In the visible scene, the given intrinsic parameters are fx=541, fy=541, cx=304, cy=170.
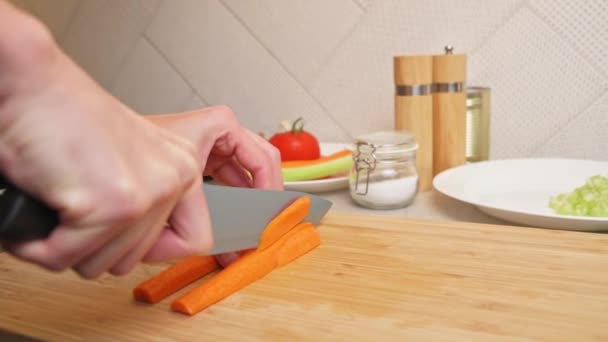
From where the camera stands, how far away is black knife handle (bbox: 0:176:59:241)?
0.99ft

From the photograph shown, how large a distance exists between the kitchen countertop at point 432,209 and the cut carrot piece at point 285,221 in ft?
0.71

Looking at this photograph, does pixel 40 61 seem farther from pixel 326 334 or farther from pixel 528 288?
pixel 528 288

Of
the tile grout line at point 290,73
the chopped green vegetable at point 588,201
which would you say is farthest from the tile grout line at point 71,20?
the chopped green vegetable at point 588,201

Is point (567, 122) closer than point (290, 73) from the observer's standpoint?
Yes

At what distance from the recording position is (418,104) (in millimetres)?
990

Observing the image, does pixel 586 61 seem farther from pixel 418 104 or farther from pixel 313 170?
pixel 313 170

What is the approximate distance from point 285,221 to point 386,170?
275 mm

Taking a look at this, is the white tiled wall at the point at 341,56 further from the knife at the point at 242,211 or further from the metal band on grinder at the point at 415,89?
the knife at the point at 242,211

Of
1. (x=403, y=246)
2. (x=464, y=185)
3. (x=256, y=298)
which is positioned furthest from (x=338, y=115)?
(x=256, y=298)

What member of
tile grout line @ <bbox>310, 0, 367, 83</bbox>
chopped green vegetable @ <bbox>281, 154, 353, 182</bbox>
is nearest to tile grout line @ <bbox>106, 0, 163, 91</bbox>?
tile grout line @ <bbox>310, 0, 367, 83</bbox>

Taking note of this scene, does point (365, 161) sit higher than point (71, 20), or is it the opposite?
point (71, 20)

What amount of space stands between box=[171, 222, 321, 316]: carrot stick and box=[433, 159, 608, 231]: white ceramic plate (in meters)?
0.26

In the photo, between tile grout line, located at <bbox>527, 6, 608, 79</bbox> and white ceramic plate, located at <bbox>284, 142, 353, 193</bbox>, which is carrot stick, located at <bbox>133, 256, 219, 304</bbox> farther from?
tile grout line, located at <bbox>527, 6, 608, 79</bbox>

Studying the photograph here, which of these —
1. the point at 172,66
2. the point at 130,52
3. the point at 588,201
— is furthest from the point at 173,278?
the point at 130,52
